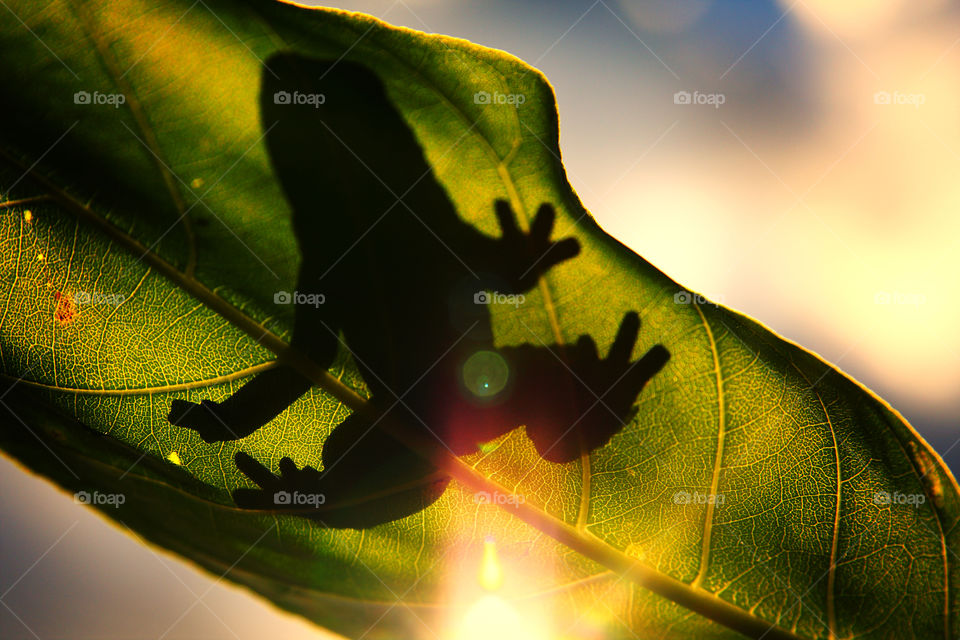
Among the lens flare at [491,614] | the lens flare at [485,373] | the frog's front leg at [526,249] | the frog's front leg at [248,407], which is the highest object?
the frog's front leg at [526,249]

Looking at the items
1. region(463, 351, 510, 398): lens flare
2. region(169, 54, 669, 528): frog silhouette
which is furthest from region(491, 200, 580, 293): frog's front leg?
region(463, 351, 510, 398): lens flare

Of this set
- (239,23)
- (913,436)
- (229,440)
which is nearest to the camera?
(239,23)

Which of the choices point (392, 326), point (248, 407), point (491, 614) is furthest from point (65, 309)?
point (491, 614)

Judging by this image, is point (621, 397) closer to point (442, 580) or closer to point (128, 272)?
point (442, 580)

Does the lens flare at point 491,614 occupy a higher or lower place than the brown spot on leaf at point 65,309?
lower

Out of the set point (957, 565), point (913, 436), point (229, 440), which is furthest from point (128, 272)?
point (957, 565)

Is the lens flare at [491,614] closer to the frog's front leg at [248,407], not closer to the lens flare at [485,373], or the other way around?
the lens flare at [485,373]

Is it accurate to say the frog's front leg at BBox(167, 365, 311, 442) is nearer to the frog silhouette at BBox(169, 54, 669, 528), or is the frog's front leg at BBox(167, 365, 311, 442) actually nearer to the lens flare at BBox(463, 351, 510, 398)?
the frog silhouette at BBox(169, 54, 669, 528)

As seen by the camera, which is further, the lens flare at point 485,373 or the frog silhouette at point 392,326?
the lens flare at point 485,373

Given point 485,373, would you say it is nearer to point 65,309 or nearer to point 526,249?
point 526,249

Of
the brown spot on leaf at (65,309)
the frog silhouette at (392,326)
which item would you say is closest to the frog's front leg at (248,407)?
the frog silhouette at (392,326)
